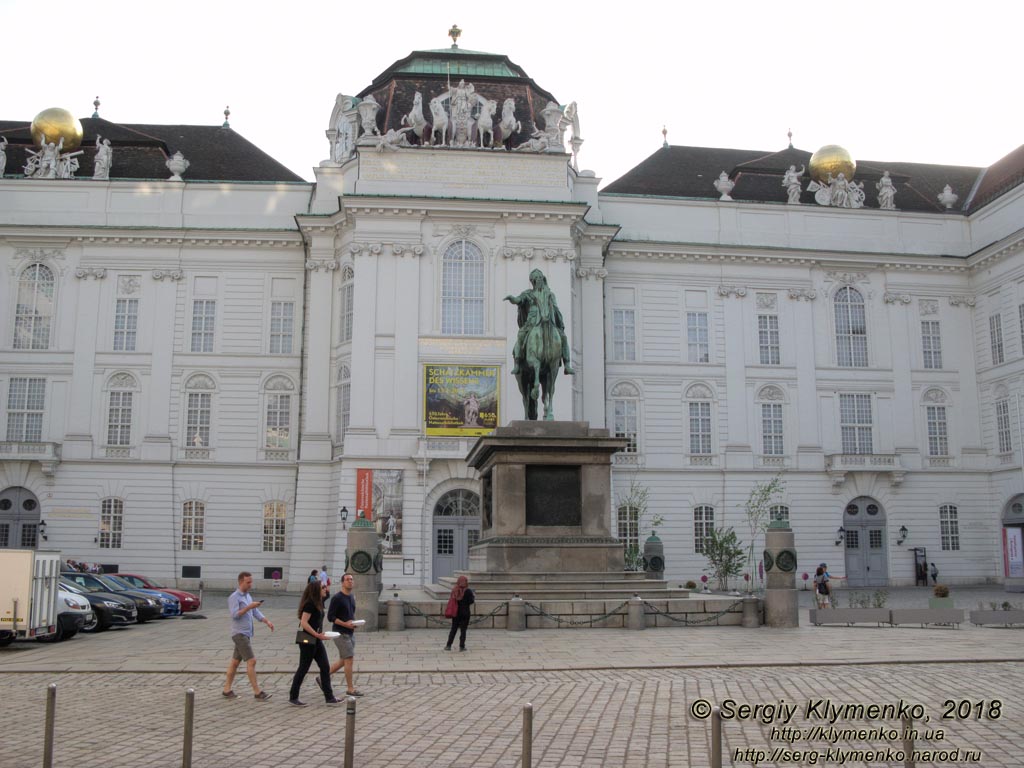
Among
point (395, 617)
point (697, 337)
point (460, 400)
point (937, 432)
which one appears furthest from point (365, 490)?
point (937, 432)

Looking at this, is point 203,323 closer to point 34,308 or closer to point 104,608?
point 34,308

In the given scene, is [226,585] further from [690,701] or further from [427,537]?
[690,701]

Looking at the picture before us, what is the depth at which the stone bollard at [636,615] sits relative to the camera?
2044 cm

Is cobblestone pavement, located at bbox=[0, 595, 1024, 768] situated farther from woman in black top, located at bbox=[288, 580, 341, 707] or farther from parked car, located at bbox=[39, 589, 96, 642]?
parked car, located at bbox=[39, 589, 96, 642]

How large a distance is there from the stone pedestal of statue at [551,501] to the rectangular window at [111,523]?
25.7 metres

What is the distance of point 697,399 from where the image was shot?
46438 mm

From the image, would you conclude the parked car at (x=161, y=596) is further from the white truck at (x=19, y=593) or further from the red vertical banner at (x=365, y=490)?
the red vertical banner at (x=365, y=490)

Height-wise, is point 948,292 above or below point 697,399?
above

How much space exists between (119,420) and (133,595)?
1913 cm

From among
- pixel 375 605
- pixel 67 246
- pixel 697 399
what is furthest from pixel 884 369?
pixel 67 246

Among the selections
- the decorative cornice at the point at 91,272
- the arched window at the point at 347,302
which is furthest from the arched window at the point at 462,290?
the decorative cornice at the point at 91,272

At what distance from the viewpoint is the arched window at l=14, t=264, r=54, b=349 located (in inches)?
1756

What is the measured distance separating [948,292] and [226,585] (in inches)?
1379

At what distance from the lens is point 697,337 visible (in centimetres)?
4706
